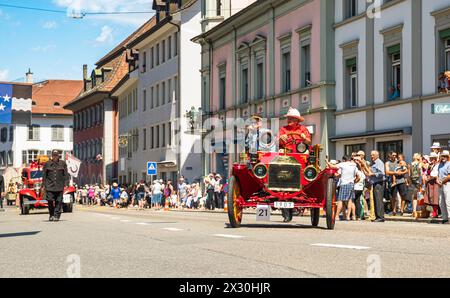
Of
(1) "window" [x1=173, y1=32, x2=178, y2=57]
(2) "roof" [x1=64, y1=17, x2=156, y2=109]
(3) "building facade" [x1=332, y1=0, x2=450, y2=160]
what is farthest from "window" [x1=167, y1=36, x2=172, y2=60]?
(3) "building facade" [x1=332, y1=0, x2=450, y2=160]

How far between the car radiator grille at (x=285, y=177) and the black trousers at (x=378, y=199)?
623 centimetres

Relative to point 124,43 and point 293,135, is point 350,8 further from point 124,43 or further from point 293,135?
point 124,43

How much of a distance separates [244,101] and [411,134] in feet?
56.7

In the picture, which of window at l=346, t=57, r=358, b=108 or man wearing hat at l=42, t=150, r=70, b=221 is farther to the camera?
window at l=346, t=57, r=358, b=108

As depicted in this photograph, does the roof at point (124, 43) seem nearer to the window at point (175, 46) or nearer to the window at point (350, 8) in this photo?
the window at point (175, 46)

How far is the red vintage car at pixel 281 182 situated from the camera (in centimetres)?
1828

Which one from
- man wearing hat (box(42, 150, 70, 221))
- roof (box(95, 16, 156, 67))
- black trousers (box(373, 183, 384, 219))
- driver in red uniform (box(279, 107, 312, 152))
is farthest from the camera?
roof (box(95, 16, 156, 67))

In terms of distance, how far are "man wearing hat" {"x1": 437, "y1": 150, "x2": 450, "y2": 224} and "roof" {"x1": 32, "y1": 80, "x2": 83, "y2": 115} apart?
10497cm

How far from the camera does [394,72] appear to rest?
33156 mm

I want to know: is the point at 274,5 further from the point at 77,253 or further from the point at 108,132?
the point at 108,132

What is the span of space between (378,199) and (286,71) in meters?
19.0

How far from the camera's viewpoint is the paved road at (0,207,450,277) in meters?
9.74

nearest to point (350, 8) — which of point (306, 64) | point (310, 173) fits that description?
point (306, 64)

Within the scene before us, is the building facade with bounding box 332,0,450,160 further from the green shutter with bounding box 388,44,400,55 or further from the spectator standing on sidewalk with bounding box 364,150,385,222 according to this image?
the spectator standing on sidewalk with bounding box 364,150,385,222
